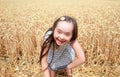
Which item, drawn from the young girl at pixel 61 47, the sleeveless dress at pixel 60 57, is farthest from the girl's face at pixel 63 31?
the sleeveless dress at pixel 60 57

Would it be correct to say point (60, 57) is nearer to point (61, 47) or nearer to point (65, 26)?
point (61, 47)

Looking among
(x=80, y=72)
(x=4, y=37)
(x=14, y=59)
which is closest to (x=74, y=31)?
(x=80, y=72)

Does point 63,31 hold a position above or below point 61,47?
above

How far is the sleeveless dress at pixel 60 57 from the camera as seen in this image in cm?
179

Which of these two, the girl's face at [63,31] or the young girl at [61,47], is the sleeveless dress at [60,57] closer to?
the young girl at [61,47]

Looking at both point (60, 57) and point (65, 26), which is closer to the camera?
point (65, 26)

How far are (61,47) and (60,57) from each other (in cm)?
12

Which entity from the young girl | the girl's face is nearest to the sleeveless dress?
the young girl

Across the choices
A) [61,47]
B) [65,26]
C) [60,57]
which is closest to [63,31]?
[65,26]

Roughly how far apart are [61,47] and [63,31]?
0.25m

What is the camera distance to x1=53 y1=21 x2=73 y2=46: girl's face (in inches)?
60.7

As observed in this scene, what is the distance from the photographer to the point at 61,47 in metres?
1.76

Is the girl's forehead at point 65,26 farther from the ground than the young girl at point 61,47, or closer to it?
farther from the ground

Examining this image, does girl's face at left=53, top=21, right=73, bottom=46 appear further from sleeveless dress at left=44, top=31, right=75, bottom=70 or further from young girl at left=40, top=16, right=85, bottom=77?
sleeveless dress at left=44, top=31, right=75, bottom=70
